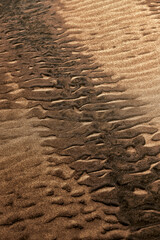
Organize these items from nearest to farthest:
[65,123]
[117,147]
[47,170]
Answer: [47,170] < [117,147] < [65,123]

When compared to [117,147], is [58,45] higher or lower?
higher

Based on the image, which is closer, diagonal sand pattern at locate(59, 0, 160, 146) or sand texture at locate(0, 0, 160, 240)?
sand texture at locate(0, 0, 160, 240)

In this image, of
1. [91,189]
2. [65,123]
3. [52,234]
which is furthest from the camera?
[65,123]

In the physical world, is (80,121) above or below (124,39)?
below

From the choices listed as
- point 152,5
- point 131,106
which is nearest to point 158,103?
point 131,106

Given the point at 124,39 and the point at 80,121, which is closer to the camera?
the point at 80,121

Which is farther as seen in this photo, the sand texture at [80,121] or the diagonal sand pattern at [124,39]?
the diagonal sand pattern at [124,39]

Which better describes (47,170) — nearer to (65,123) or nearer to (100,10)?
(65,123)

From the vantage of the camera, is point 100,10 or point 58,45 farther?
point 100,10
